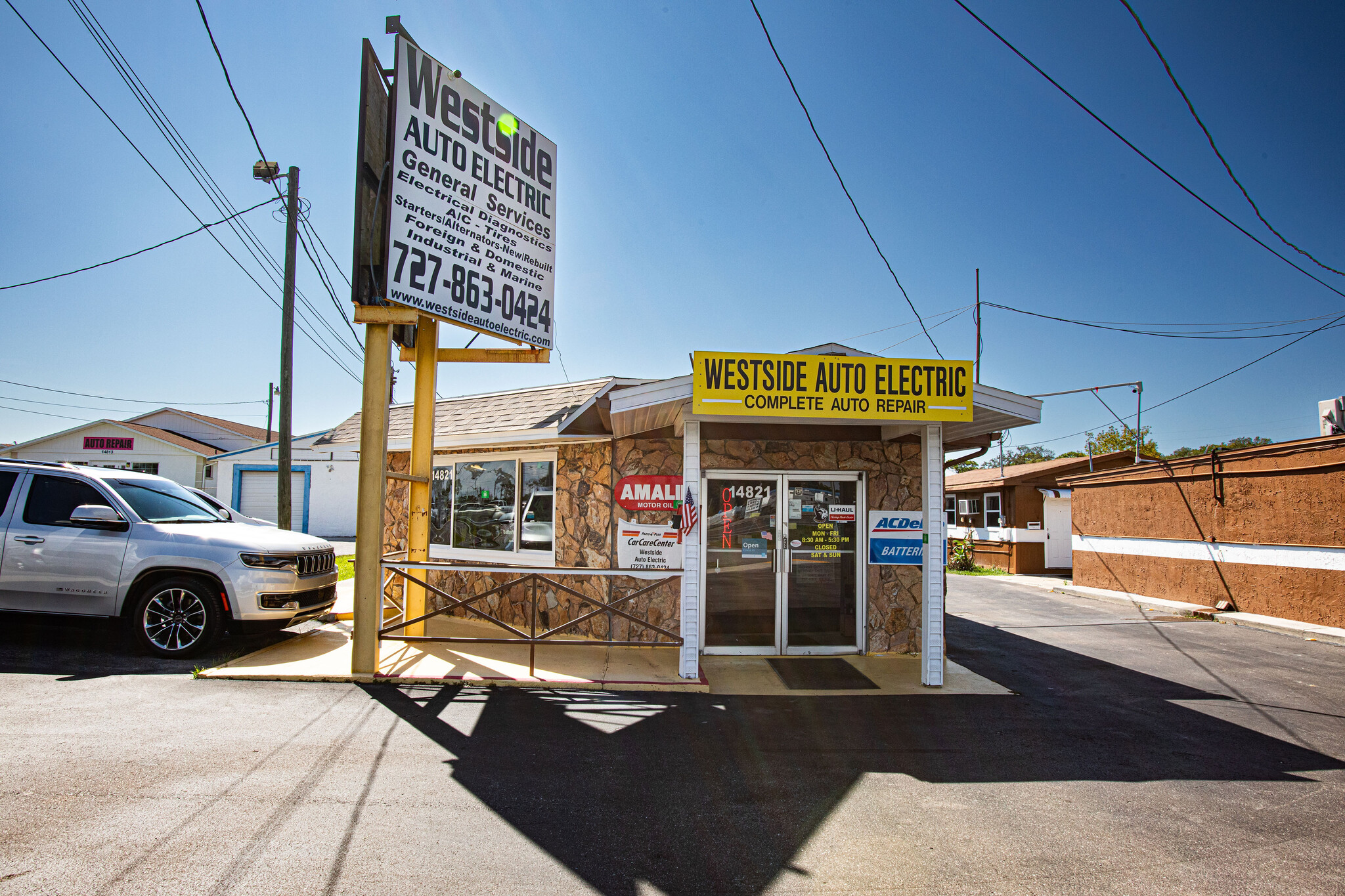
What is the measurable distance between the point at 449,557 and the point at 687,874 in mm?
7387

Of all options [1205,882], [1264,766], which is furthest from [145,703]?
[1264,766]

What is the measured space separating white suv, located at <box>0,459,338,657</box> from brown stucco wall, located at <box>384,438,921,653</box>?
227cm

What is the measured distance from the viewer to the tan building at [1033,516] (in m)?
20.4

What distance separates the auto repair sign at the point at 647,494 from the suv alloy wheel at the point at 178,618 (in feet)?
14.5

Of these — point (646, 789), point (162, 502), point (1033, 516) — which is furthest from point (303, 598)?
point (1033, 516)

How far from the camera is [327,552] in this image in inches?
317

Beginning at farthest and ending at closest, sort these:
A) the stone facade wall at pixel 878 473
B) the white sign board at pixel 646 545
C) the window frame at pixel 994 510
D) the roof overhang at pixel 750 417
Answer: the window frame at pixel 994 510
the white sign board at pixel 646 545
the stone facade wall at pixel 878 473
the roof overhang at pixel 750 417

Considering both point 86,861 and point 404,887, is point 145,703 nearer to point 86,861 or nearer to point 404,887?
point 86,861

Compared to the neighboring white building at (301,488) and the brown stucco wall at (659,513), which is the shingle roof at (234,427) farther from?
the brown stucco wall at (659,513)

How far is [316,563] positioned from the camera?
25.2 feet

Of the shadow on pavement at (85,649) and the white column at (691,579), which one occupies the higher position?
the white column at (691,579)

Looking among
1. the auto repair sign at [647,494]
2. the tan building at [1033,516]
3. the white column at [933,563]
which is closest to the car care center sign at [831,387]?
the white column at [933,563]

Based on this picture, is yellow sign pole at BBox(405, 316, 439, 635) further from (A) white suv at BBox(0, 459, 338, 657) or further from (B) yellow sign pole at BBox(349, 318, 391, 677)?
(A) white suv at BBox(0, 459, 338, 657)

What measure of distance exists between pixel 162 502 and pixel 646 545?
5.44 m
